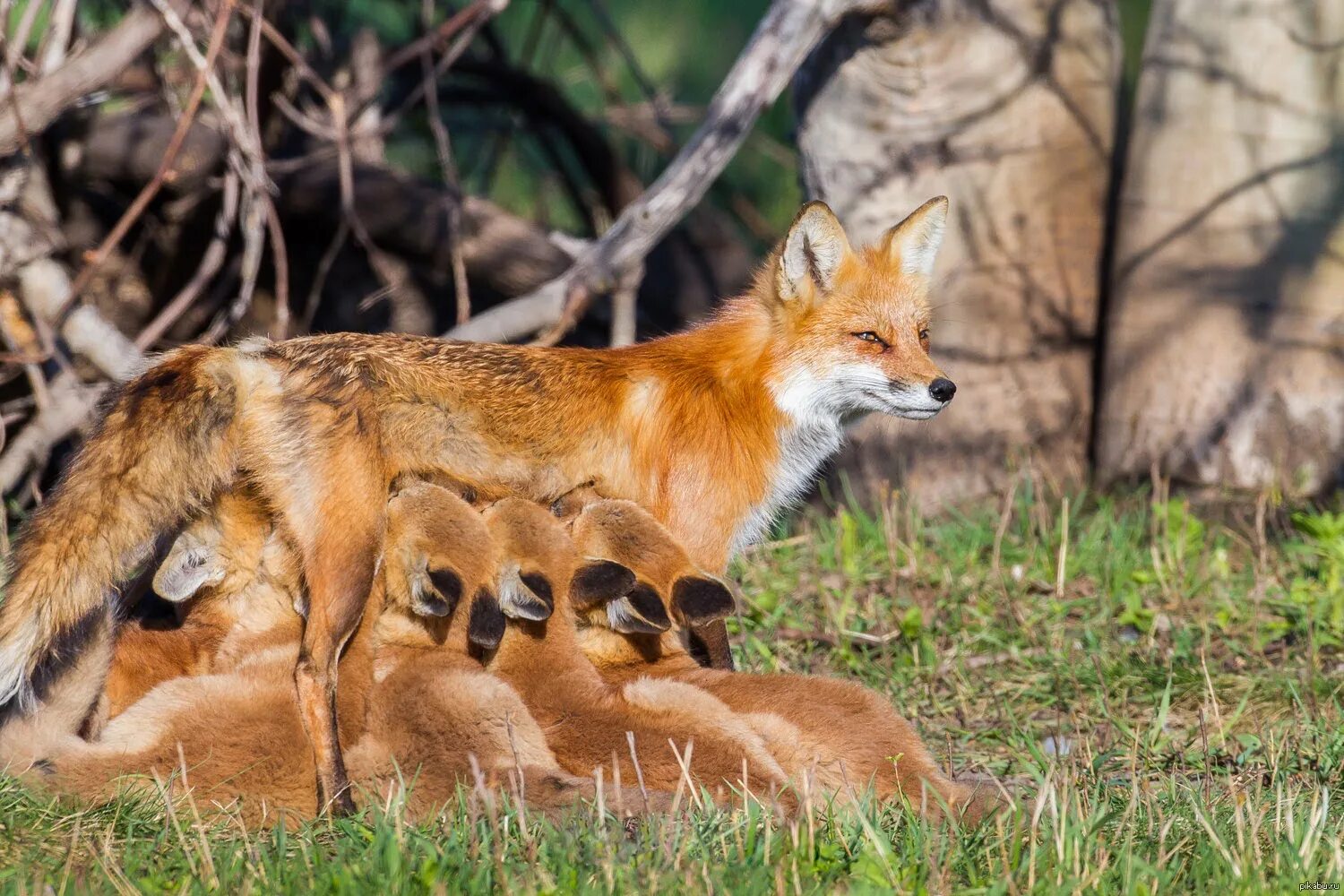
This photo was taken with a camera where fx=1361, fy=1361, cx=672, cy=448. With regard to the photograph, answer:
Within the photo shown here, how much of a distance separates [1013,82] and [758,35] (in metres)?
1.90

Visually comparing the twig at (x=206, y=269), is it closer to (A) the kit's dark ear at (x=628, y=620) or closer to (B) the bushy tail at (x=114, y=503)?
(B) the bushy tail at (x=114, y=503)

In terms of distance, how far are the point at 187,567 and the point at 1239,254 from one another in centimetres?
586

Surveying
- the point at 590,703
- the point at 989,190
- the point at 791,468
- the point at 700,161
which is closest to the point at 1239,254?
the point at 989,190

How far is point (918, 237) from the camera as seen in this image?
247 inches

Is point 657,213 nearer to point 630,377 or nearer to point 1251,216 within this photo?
point 630,377

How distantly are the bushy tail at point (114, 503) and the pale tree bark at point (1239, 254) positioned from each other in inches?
209

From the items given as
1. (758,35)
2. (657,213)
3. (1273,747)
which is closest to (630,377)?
(657,213)

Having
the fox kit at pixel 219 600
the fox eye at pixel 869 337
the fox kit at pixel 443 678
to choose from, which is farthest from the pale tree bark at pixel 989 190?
the fox kit at pixel 219 600

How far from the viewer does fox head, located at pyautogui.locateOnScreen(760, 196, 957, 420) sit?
5.77m

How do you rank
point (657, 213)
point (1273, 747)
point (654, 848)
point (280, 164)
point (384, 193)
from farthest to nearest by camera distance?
point (384, 193) < point (280, 164) < point (657, 213) < point (1273, 747) < point (654, 848)

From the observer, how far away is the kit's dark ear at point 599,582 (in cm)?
484

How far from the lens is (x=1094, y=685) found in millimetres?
5891

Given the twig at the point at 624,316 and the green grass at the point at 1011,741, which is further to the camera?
the twig at the point at 624,316

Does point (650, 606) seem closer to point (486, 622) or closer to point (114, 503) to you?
point (486, 622)
